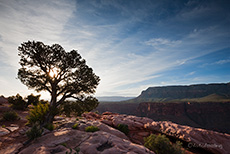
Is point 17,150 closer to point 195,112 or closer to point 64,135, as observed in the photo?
point 64,135

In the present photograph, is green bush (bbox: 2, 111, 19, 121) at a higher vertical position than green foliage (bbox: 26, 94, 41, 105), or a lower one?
lower

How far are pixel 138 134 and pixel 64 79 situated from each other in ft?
44.1

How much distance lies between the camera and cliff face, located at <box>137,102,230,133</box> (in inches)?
2876

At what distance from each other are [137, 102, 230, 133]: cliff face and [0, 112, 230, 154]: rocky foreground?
268ft

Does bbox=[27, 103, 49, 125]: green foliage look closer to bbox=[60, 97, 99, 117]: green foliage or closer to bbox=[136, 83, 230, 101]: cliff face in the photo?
bbox=[60, 97, 99, 117]: green foliage

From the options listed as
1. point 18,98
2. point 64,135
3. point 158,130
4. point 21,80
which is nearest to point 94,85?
point 64,135

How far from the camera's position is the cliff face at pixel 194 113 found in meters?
73.1

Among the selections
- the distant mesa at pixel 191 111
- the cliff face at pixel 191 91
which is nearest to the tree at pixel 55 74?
the distant mesa at pixel 191 111

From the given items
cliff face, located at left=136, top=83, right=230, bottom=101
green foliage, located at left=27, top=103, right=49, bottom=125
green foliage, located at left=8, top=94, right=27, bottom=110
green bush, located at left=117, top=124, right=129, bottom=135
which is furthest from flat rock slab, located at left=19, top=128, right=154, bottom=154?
cliff face, located at left=136, top=83, right=230, bottom=101

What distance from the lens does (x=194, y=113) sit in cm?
8525

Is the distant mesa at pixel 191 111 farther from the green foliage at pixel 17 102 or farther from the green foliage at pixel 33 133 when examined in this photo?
the green foliage at pixel 33 133

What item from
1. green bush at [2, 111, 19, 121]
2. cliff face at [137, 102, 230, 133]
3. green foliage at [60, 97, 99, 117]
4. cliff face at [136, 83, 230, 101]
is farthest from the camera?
cliff face at [136, 83, 230, 101]

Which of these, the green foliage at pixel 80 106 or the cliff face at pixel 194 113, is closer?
the green foliage at pixel 80 106

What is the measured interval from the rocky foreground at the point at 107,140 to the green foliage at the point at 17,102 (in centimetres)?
1504
